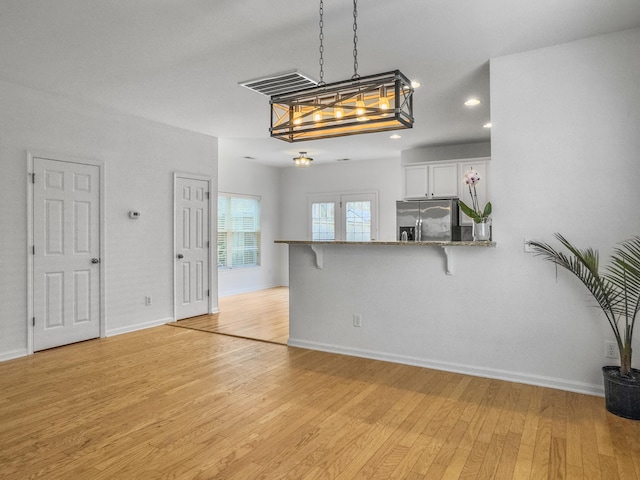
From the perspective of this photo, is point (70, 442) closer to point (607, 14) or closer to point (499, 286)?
point (499, 286)

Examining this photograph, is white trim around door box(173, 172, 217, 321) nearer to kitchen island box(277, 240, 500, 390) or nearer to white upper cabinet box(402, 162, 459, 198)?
kitchen island box(277, 240, 500, 390)

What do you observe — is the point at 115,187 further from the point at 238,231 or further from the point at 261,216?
the point at 261,216

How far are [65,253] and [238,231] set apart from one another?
4163 millimetres

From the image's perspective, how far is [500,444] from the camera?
2367 millimetres

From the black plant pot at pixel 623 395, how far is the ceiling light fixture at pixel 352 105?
7.10 feet

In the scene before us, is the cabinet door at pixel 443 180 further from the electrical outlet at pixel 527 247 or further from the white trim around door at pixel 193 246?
the white trim around door at pixel 193 246

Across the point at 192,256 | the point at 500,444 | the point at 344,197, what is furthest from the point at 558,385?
the point at 344,197

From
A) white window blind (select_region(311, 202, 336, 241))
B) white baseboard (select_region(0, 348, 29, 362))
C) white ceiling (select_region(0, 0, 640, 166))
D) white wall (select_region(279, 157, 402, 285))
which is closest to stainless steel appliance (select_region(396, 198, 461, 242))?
white wall (select_region(279, 157, 402, 285))

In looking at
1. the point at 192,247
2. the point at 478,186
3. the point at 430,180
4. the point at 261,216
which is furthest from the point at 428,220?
the point at 261,216

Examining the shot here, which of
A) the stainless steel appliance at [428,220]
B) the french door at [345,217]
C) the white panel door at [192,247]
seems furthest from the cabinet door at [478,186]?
the white panel door at [192,247]

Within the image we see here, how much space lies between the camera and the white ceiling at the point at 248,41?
272 centimetres

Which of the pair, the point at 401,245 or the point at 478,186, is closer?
the point at 401,245

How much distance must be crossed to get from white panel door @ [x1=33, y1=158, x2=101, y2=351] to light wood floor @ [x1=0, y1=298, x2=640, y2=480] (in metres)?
0.67

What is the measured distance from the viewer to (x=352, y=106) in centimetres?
234
